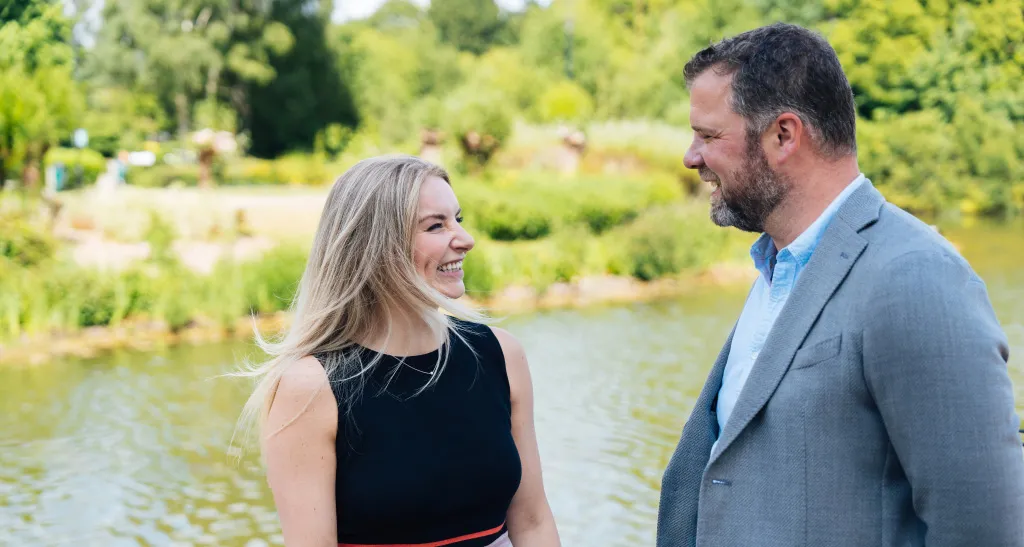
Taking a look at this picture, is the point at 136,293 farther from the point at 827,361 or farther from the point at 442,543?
the point at 827,361

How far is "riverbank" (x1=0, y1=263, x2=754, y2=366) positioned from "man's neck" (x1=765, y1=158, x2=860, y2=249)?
23.0ft

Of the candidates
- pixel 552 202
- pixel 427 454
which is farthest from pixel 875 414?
pixel 552 202

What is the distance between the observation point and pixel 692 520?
186cm

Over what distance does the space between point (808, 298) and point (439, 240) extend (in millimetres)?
801

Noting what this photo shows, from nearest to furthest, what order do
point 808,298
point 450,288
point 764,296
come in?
point 808,298
point 764,296
point 450,288

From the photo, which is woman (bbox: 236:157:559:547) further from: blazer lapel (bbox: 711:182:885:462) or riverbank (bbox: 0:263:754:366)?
riverbank (bbox: 0:263:754:366)

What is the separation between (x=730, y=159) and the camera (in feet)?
5.69

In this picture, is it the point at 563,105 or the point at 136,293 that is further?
the point at 563,105

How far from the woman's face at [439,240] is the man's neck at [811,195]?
0.66 m

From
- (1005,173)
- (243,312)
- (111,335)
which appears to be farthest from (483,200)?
(1005,173)

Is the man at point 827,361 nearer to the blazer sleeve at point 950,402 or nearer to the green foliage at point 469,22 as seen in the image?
the blazer sleeve at point 950,402

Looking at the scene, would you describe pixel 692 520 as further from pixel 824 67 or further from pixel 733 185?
pixel 824 67

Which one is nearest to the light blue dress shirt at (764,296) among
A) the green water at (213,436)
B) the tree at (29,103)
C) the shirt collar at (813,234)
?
the shirt collar at (813,234)

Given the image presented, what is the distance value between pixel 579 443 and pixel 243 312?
6.03 metres
